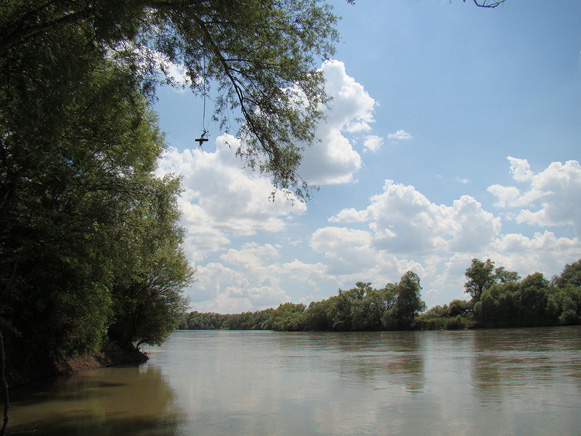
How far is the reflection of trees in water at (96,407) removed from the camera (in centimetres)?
1055

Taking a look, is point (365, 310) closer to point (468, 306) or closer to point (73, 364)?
point (468, 306)

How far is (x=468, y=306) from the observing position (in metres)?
88.7

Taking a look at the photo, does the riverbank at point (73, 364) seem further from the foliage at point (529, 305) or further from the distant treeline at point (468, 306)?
the foliage at point (529, 305)

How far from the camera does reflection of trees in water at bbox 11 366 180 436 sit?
10.6 meters

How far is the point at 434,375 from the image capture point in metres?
18.8

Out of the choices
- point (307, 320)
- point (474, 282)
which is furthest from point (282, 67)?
point (307, 320)

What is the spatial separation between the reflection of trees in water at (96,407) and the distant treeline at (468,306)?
153ft

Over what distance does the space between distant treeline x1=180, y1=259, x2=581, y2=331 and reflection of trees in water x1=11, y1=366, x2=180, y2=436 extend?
153 ft

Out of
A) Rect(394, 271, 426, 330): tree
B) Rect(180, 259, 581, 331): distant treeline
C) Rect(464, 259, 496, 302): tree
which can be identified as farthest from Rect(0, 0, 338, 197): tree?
Rect(464, 259, 496, 302): tree

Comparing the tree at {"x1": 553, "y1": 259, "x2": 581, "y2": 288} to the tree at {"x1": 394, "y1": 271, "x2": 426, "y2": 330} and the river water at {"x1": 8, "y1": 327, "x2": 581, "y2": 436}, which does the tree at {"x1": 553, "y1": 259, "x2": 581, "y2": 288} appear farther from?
the river water at {"x1": 8, "y1": 327, "x2": 581, "y2": 436}

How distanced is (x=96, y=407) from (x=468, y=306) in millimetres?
89060

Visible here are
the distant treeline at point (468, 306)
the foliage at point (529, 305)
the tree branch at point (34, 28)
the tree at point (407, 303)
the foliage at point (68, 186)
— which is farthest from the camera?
the tree at point (407, 303)

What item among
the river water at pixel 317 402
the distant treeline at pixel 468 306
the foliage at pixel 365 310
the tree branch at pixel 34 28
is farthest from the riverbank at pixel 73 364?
the foliage at pixel 365 310

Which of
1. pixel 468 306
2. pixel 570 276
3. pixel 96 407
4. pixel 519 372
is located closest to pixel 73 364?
pixel 96 407
